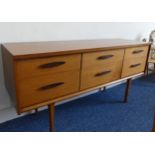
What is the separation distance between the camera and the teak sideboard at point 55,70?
1085 millimetres

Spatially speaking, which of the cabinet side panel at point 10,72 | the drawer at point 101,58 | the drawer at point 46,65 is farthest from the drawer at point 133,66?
Result: the cabinet side panel at point 10,72

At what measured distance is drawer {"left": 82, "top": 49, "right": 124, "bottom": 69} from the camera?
136cm

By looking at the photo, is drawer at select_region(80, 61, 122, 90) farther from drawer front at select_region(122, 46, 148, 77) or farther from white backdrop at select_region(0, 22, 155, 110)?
white backdrop at select_region(0, 22, 155, 110)

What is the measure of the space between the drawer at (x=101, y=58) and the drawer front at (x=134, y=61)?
4.5 inches

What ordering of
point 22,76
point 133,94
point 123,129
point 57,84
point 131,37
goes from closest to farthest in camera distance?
point 22,76 → point 57,84 → point 123,129 → point 133,94 → point 131,37

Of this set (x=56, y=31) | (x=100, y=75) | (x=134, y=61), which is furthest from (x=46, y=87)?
(x=134, y=61)

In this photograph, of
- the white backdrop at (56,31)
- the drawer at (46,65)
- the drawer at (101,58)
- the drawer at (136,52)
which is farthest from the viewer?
the drawer at (136,52)

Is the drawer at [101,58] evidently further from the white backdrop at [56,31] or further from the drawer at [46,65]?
the white backdrop at [56,31]

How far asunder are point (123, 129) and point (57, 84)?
848mm

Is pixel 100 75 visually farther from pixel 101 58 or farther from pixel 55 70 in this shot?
pixel 55 70

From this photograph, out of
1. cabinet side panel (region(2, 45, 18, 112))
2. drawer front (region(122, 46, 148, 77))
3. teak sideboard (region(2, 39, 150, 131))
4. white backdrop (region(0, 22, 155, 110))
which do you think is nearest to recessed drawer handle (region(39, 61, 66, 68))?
teak sideboard (region(2, 39, 150, 131))

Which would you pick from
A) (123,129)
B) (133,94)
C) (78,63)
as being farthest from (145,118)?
(78,63)
